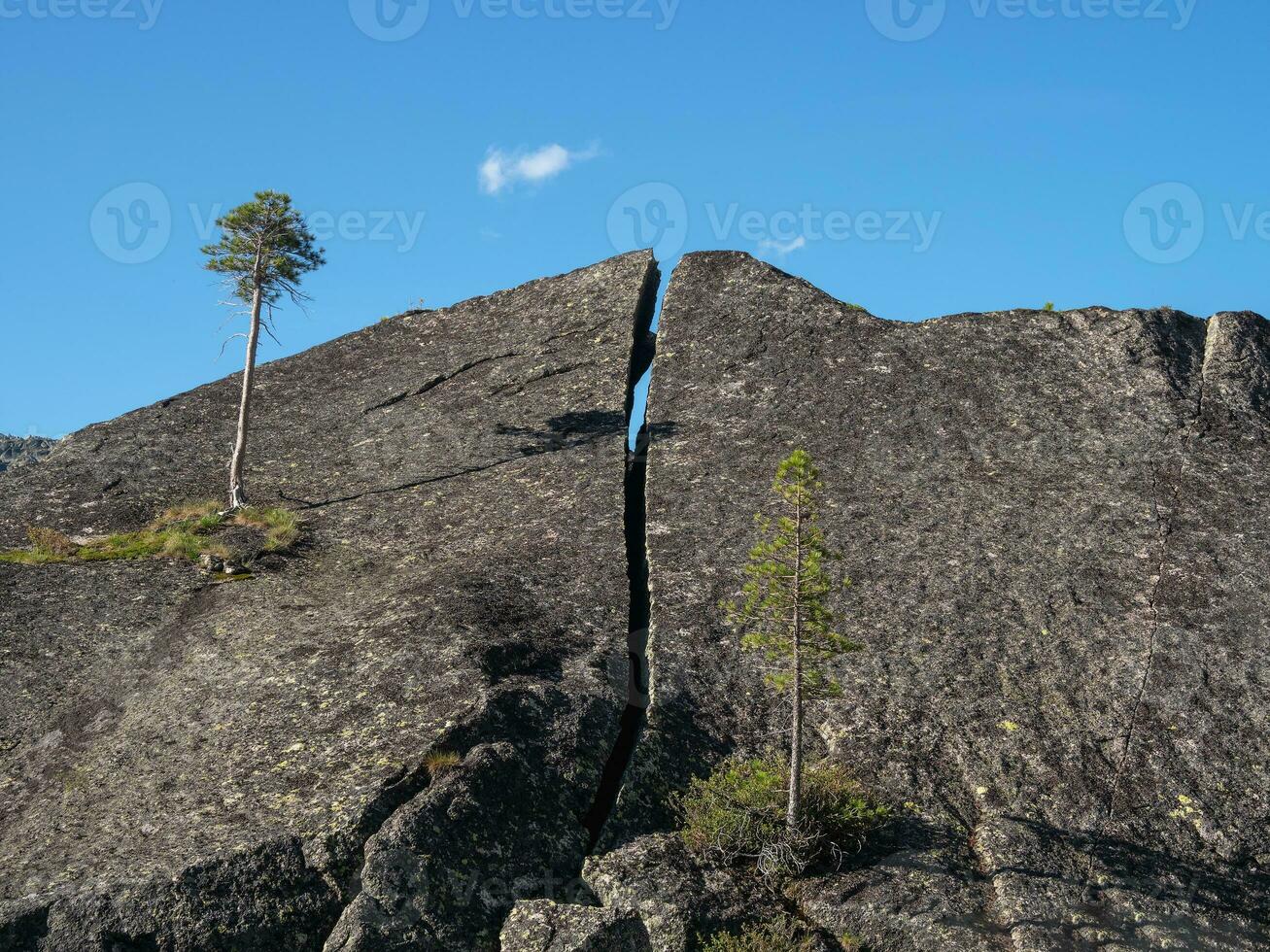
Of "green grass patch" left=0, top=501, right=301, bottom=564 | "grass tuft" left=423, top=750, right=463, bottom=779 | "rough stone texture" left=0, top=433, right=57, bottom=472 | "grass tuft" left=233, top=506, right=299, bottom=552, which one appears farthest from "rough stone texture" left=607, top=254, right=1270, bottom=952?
"rough stone texture" left=0, top=433, right=57, bottom=472

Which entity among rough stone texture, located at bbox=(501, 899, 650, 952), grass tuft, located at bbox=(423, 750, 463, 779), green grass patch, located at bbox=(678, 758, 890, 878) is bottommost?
rough stone texture, located at bbox=(501, 899, 650, 952)

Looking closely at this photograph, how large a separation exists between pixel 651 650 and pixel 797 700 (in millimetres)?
4772

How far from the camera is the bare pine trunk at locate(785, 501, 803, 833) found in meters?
19.2

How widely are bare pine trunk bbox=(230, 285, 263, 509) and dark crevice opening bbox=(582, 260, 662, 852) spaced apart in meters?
11.2

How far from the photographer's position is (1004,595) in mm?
25172

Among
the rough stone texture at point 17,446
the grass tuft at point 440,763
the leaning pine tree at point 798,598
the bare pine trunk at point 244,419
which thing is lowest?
the grass tuft at point 440,763

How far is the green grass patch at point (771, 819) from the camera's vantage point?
18969mm

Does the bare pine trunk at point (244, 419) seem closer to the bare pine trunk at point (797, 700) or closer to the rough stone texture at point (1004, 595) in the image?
the rough stone texture at point (1004, 595)

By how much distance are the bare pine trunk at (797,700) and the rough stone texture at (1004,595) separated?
1.33 m

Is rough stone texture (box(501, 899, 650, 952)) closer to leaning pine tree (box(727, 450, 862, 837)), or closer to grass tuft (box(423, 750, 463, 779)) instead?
grass tuft (box(423, 750, 463, 779))

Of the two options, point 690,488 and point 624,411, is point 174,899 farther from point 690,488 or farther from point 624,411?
point 624,411

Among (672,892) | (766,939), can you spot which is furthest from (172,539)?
(766,939)

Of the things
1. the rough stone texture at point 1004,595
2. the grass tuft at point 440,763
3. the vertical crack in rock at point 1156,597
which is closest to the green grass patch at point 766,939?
the rough stone texture at point 1004,595

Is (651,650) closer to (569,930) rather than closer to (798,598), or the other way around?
(798,598)
